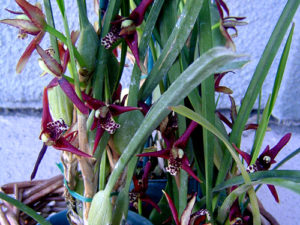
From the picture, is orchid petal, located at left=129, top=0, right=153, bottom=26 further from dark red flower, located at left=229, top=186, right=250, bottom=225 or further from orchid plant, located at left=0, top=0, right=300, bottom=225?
dark red flower, located at left=229, top=186, right=250, bottom=225

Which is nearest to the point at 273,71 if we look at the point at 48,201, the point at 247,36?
the point at 247,36

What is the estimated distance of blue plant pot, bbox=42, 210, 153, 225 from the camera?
0.37 metres

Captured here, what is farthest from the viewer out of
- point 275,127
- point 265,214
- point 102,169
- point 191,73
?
point 275,127

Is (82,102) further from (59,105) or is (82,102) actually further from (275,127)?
(275,127)

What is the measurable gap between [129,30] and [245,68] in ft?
2.44

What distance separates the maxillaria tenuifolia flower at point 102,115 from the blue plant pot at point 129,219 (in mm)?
134

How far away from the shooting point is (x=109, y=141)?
31 cm

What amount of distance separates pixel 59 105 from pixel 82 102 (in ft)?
0.23

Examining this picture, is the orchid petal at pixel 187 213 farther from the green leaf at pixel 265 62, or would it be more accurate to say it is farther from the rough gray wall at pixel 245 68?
the rough gray wall at pixel 245 68

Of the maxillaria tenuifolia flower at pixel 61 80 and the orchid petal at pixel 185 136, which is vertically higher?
the maxillaria tenuifolia flower at pixel 61 80

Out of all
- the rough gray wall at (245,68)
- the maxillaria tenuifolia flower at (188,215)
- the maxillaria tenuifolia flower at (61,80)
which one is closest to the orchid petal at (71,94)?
the maxillaria tenuifolia flower at (61,80)

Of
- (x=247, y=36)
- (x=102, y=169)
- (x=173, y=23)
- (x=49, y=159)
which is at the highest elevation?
(x=247, y=36)

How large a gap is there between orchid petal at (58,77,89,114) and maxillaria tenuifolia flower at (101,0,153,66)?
46 millimetres

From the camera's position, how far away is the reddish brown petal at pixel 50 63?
0.26 m
